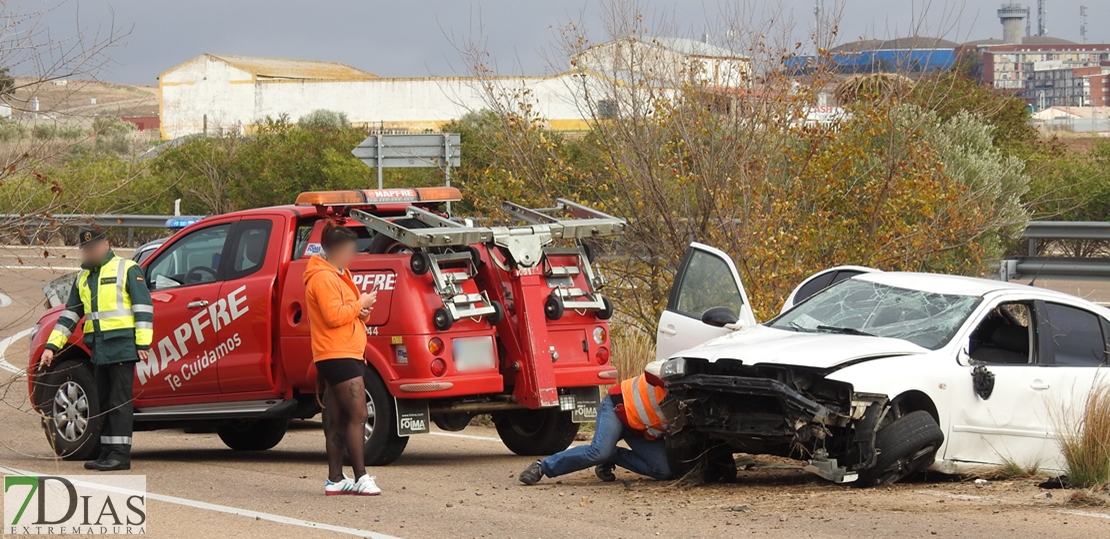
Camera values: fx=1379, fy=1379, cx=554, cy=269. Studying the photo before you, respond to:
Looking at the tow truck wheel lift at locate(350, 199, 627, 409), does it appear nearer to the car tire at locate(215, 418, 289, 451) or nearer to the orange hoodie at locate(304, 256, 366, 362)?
the orange hoodie at locate(304, 256, 366, 362)

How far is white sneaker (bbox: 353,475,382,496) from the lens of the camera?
848cm

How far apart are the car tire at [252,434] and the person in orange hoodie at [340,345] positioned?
3167 mm

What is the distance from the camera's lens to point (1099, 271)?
710 inches

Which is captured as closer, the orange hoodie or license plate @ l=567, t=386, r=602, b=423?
the orange hoodie

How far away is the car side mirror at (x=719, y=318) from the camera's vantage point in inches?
366

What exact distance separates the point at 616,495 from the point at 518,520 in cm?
110

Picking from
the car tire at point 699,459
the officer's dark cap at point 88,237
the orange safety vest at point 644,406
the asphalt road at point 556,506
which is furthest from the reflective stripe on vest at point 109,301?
the car tire at point 699,459

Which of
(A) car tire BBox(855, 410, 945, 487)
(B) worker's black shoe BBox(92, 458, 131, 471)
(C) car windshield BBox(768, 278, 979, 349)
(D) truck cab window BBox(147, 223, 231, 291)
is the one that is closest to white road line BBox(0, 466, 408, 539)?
(B) worker's black shoe BBox(92, 458, 131, 471)

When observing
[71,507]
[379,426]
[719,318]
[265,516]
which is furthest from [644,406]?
[71,507]

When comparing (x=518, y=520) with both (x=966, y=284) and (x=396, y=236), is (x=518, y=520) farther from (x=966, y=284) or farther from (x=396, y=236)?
(x=966, y=284)

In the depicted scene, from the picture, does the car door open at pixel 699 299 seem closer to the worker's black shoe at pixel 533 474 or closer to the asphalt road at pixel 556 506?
the asphalt road at pixel 556 506

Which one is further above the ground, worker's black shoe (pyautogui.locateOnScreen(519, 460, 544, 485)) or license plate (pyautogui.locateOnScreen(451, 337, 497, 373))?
license plate (pyautogui.locateOnScreen(451, 337, 497, 373))

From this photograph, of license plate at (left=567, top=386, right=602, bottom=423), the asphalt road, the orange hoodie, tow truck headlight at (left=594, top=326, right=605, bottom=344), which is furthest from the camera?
tow truck headlight at (left=594, top=326, right=605, bottom=344)

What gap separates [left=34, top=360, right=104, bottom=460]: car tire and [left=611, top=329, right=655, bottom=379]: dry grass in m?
5.21
